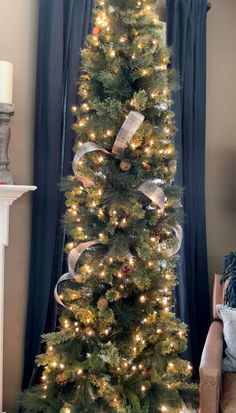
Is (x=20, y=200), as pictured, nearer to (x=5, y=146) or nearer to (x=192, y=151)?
(x=5, y=146)

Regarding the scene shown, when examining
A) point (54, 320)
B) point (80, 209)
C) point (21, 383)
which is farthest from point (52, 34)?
point (21, 383)

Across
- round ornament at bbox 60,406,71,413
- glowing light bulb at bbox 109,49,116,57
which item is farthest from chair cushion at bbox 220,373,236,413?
glowing light bulb at bbox 109,49,116,57

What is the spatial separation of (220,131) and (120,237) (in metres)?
1.48

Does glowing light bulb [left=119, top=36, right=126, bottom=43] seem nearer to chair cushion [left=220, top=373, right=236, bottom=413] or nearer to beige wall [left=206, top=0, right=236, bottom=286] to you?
beige wall [left=206, top=0, right=236, bottom=286]

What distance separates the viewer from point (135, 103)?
1.71m

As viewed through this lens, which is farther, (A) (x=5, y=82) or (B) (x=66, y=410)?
(A) (x=5, y=82)

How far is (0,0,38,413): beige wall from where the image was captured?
2.18m

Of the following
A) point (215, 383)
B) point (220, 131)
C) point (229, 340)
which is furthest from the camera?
point (220, 131)

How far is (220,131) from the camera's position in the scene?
9.50 feet

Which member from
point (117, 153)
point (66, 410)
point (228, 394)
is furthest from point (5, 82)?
point (228, 394)

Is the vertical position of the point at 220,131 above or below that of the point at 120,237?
above

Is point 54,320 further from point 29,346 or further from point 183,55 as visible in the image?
point 183,55

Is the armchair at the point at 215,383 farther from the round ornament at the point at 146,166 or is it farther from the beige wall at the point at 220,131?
the beige wall at the point at 220,131

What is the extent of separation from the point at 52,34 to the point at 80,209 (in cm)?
93
